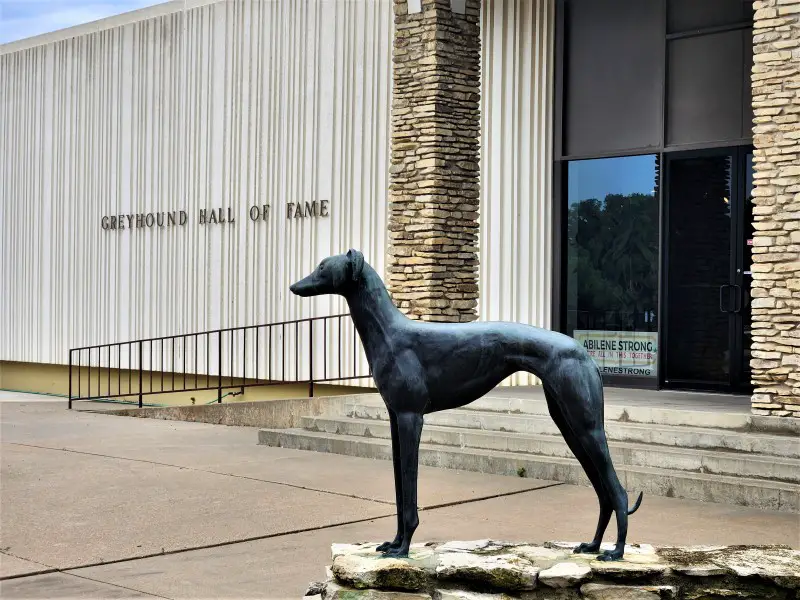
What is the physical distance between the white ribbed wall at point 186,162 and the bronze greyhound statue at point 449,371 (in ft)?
34.2

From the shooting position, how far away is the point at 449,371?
219 inches

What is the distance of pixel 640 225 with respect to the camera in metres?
14.5

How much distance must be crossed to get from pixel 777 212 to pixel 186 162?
38.3ft

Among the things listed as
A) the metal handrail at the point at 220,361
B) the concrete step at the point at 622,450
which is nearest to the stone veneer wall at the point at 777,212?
the concrete step at the point at 622,450

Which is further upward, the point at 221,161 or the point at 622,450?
the point at 221,161

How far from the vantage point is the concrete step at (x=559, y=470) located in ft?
28.5

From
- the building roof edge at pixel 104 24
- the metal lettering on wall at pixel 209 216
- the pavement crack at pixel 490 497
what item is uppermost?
the building roof edge at pixel 104 24

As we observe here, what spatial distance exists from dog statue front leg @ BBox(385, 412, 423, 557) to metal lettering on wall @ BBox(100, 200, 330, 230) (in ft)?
37.9

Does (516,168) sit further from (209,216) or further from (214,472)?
(214,472)

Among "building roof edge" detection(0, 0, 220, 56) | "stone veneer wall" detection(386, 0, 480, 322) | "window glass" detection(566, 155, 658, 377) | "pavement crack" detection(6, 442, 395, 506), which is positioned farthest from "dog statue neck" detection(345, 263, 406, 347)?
"building roof edge" detection(0, 0, 220, 56)

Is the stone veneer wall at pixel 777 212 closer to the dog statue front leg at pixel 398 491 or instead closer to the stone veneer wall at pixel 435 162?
the stone veneer wall at pixel 435 162

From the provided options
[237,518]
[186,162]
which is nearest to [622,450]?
[237,518]

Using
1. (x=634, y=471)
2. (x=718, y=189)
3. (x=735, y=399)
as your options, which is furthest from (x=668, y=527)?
(x=718, y=189)

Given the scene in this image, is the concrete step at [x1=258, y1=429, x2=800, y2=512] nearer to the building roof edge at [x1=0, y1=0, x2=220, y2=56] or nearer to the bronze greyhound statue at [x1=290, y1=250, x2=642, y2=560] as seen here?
the bronze greyhound statue at [x1=290, y1=250, x2=642, y2=560]
